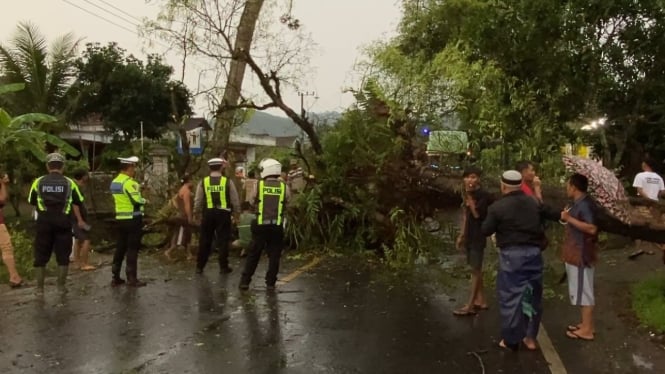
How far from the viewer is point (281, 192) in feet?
31.3

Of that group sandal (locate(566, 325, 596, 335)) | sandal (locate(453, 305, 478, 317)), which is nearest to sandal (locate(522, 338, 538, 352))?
sandal (locate(566, 325, 596, 335))

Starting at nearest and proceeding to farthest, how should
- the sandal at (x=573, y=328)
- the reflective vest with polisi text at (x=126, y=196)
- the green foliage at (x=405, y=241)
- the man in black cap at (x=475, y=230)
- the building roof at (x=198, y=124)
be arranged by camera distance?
the sandal at (x=573, y=328), the man in black cap at (x=475, y=230), the reflective vest with polisi text at (x=126, y=196), the green foliage at (x=405, y=241), the building roof at (x=198, y=124)

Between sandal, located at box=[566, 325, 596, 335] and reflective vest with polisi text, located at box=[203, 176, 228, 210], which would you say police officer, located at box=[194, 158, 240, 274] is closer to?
reflective vest with polisi text, located at box=[203, 176, 228, 210]

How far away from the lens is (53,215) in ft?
30.9

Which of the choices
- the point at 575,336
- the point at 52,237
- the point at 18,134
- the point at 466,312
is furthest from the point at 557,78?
the point at 18,134

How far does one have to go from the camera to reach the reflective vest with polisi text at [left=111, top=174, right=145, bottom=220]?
32.2ft

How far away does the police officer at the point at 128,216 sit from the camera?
9852 mm

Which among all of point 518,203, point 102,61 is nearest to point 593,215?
point 518,203

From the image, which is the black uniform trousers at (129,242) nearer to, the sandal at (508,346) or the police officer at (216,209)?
the police officer at (216,209)

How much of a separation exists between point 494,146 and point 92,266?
8.37 meters

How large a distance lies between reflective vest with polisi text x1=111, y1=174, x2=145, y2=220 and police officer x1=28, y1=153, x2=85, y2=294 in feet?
1.87

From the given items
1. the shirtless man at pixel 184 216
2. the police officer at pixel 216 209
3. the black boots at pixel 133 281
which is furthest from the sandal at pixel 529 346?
the shirtless man at pixel 184 216

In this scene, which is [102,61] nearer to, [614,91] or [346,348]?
[614,91]

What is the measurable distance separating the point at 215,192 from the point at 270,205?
1481mm
